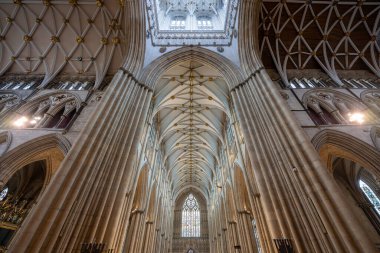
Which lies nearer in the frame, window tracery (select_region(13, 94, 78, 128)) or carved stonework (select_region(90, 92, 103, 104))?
window tracery (select_region(13, 94, 78, 128))

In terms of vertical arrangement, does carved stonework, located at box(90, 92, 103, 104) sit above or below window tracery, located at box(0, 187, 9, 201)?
above

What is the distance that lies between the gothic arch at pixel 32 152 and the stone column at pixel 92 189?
6.84ft

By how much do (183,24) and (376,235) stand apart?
61.4ft

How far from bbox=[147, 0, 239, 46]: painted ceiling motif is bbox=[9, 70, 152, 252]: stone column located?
22.0ft

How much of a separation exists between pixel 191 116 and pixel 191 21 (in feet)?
27.8

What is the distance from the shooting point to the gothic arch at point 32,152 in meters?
7.25

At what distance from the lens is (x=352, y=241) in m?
4.65

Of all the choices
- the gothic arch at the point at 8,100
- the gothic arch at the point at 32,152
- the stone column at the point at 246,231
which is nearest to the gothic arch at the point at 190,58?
the gothic arch at the point at 32,152

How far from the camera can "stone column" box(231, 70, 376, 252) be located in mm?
4941

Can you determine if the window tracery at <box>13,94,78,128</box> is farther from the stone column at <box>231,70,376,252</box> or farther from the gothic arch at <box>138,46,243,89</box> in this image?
the stone column at <box>231,70,376,252</box>

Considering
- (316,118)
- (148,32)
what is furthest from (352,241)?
(148,32)

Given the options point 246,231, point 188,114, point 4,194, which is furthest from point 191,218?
point 4,194

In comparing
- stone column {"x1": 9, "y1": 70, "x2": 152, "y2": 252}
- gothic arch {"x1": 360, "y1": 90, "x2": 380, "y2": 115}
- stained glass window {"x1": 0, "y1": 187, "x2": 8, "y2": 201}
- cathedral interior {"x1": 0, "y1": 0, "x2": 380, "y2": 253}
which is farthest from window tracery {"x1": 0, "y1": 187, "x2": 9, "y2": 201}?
gothic arch {"x1": 360, "y1": 90, "x2": 380, "y2": 115}

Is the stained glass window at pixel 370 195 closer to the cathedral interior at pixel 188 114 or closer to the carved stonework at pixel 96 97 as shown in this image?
the cathedral interior at pixel 188 114
